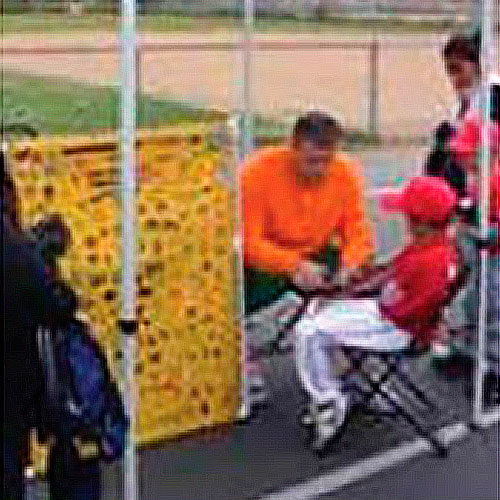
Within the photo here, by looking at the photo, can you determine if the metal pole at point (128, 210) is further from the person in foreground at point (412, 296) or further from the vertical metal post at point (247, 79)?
the vertical metal post at point (247, 79)

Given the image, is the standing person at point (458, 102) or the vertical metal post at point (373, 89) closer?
the standing person at point (458, 102)

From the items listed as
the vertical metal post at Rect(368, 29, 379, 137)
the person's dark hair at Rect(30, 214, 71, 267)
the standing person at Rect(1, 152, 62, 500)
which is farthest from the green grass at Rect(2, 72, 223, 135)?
the vertical metal post at Rect(368, 29, 379, 137)

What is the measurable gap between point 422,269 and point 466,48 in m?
1.25

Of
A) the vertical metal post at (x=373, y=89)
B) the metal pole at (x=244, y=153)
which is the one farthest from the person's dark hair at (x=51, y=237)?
the vertical metal post at (x=373, y=89)

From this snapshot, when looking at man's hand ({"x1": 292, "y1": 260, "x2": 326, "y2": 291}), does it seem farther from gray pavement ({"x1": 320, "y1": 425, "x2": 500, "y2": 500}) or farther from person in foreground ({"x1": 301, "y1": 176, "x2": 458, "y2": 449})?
gray pavement ({"x1": 320, "y1": 425, "x2": 500, "y2": 500})

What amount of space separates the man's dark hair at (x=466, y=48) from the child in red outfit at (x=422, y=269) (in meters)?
0.81

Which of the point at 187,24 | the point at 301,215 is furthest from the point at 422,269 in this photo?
the point at 187,24

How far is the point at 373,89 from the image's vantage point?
477 inches

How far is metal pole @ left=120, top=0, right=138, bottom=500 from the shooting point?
15.0ft

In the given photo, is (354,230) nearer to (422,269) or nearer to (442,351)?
(422,269)

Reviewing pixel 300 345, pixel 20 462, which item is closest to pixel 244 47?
pixel 300 345

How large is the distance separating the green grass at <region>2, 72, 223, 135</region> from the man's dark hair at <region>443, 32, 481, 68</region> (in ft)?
3.90

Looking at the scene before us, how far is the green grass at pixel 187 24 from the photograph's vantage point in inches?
266

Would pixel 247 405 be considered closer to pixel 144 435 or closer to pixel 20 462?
pixel 144 435
